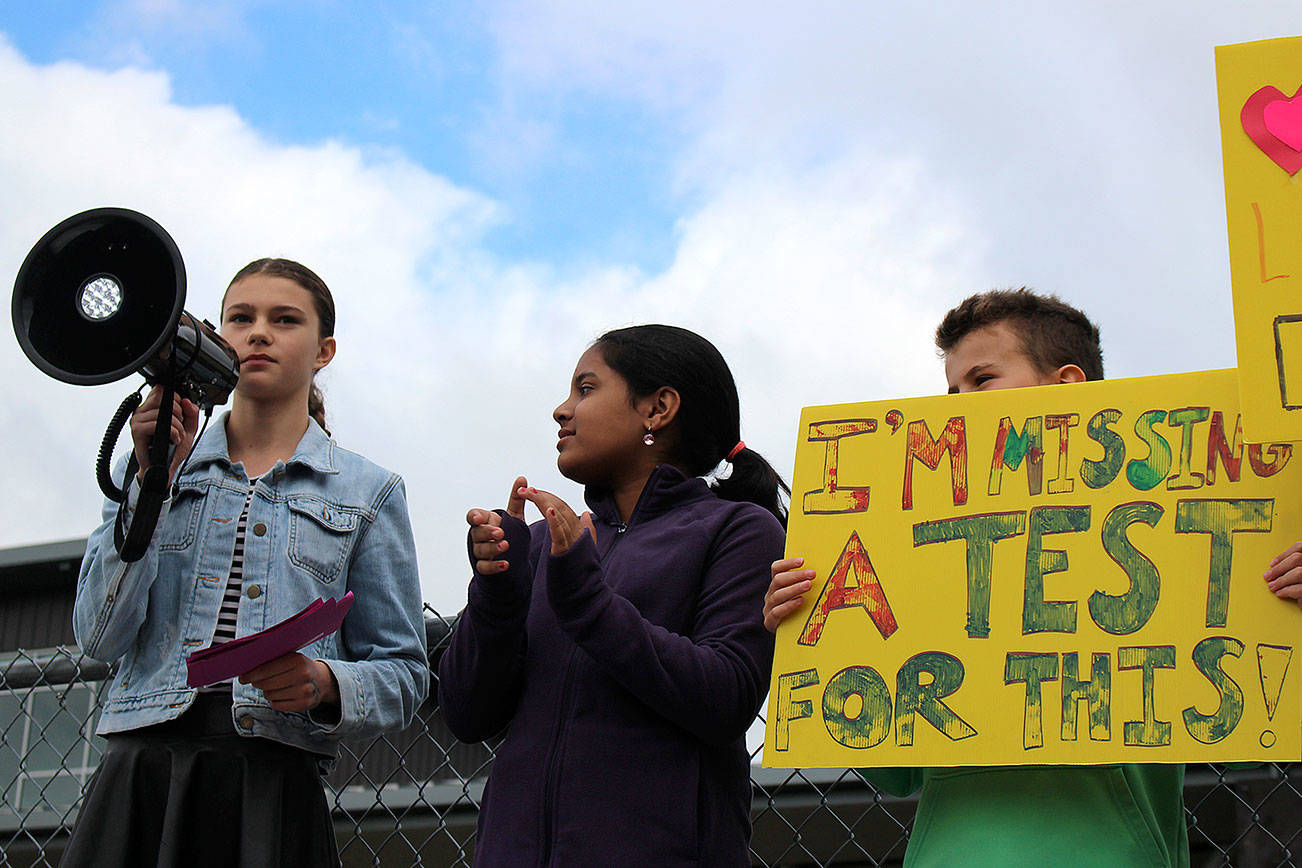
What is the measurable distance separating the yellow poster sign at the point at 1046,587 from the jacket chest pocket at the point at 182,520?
118 centimetres

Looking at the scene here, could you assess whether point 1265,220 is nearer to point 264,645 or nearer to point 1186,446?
point 1186,446

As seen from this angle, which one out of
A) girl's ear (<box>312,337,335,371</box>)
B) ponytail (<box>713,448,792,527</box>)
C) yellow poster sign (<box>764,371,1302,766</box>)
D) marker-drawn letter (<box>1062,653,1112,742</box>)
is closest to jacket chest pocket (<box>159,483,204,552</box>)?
girl's ear (<box>312,337,335,371</box>)

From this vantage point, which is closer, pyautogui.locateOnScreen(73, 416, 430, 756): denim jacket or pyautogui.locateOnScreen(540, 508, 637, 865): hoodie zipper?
pyautogui.locateOnScreen(540, 508, 637, 865): hoodie zipper

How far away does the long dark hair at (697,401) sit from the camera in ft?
9.12

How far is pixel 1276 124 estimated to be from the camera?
204cm

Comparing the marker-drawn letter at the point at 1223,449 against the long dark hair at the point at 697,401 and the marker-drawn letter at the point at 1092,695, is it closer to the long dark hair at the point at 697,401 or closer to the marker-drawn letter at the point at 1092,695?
the marker-drawn letter at the point at 1092,695

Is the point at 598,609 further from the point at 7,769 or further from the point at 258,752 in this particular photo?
the point at 7,769

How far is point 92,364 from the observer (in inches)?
99.0

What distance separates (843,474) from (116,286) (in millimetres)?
1404

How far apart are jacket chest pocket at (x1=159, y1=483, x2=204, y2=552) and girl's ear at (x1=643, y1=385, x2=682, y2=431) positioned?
2.97ft

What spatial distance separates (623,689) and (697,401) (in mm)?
720

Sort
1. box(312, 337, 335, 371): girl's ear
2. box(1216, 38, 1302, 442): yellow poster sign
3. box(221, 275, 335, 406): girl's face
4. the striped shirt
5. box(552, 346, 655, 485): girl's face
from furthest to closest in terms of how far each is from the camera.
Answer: box(312, 337, 335, 371): girl's ear → box(221, 275, 335, 406): girl's face → box(552, 346, 655, 485): girl's face → the striped shirt → box(1216, 38, 1302, 442): yellow poster sign

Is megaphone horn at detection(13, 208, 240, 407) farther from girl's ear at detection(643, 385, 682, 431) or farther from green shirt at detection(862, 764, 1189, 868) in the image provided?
green shirt at detection(862, 764, 1189, 868)

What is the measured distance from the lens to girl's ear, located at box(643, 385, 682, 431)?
108 inches
